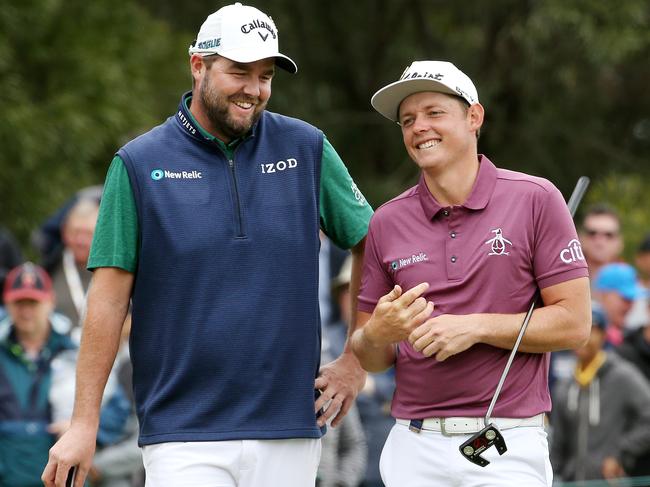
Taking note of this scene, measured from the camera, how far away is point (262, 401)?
5.45 m

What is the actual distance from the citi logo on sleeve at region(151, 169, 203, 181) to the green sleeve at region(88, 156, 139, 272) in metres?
0.11

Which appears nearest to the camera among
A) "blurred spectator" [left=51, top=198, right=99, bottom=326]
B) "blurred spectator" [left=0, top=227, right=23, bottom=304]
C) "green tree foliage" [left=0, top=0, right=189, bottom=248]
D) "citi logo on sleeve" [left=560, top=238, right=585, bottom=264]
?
"citi logo on sleeve" [left=560, top=238, right=585, bottom=264]

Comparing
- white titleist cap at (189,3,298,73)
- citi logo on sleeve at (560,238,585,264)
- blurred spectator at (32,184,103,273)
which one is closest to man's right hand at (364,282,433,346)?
citi logo on sleeve at (560,238,585,264)

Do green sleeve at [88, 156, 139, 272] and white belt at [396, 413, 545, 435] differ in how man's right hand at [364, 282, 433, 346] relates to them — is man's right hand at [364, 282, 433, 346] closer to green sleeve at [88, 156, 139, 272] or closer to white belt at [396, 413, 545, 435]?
white belt at [396, 413, 545, 435]

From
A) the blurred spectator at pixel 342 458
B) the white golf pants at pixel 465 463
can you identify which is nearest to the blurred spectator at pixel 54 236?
the blurred spectator at pixel 342 458

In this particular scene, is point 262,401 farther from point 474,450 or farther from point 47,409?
point 47,409

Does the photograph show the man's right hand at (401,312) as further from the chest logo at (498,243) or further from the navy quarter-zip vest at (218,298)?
the navy quarter-zip vest at (218,298)

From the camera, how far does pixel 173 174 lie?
550 centimetres

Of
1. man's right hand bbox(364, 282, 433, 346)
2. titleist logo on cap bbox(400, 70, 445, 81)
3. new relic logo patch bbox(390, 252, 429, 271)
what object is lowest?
man's right hand bbox(364, 282, 433, 346)

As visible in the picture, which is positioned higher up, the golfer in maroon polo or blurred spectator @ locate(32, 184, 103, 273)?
blurred spectator @ locate(32, 184, 103, 273)

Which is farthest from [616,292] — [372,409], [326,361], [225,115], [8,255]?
[225,115]

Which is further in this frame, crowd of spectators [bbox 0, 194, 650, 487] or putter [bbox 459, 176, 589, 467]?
crowd of spectators [bbox 0, 194, 650, 487]

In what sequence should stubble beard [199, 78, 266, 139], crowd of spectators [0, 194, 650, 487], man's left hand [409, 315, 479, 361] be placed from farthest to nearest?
crowd of spectators [0, 194, 650, 487] → stubble beard [199, 78, 266, 139] → man's left hand [409, 315, 479, 361]

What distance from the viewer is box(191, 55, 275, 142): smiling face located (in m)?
5.53
